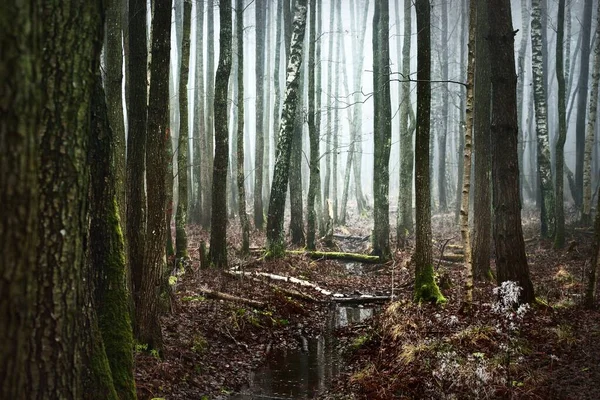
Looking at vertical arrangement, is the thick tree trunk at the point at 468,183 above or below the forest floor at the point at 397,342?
above

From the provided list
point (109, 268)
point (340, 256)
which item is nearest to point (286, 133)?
point (340, 256)

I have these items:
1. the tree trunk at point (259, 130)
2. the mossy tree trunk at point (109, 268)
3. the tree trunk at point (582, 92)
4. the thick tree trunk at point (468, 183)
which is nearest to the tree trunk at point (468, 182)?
the thick tree trunk at point (468, 183)

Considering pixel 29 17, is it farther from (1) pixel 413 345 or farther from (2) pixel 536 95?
(2) pixel 536 95

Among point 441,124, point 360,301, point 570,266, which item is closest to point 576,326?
point 360,301

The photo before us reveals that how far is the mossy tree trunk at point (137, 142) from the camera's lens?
6.52 meters

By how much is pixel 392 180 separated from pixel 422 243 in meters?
56.3

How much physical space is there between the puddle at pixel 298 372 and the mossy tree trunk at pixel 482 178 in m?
4.96

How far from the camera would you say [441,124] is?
2962 centimetres

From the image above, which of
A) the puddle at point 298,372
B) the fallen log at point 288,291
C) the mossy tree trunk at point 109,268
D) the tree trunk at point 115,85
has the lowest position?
the puddle at point 298,372

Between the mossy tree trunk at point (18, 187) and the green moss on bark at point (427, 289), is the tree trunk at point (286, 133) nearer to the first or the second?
the green moss on bark at point (427, 289)

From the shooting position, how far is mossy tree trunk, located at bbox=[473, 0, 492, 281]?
11.9 m

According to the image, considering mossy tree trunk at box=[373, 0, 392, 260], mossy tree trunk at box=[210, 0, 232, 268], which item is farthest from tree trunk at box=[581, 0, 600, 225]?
mossy tree trunk at box=[210, 0, 232, 268]

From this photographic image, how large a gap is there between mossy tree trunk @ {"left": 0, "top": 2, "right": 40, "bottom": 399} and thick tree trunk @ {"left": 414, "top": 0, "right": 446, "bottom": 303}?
25.3 ft

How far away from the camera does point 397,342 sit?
7.21 metres
